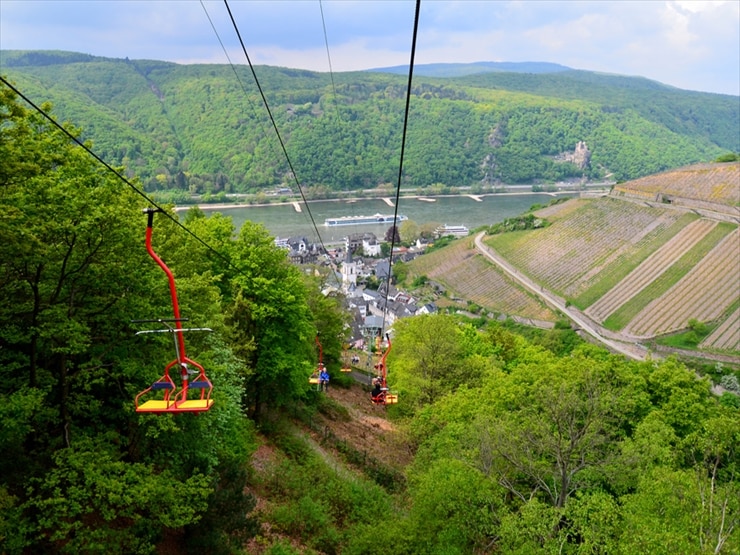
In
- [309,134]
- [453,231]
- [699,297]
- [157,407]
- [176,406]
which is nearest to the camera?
[176,406]

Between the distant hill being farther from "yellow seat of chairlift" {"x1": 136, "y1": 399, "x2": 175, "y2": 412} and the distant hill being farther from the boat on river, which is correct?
"yellow seat of chairlift" {"x1": 136, "y1": 399, "x2": 175, "y2": 412}

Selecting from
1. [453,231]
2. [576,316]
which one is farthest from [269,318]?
[453,231]

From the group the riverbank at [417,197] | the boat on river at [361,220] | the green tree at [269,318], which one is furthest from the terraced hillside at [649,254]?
the riverbank at [417,197]

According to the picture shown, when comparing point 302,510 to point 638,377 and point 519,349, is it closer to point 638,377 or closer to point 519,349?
point 638,377

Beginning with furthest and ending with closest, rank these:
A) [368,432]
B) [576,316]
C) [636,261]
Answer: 1. [636,261]
2. [576,316]
3. [368,432]

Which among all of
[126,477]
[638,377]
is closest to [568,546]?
[126,477]

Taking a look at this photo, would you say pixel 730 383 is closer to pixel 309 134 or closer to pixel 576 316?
pixel 576 316

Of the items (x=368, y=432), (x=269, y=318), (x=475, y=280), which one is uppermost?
(x=269, y=318)
